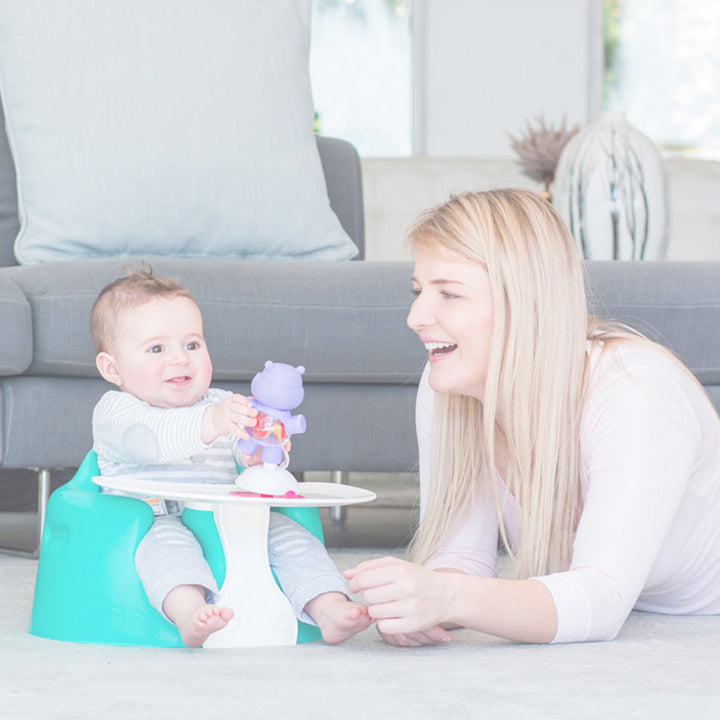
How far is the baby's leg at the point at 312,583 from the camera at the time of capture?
47.9 inches

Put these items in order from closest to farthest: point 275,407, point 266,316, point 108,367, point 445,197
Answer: point 275,407 → point 108,367 → point 266,316 → point 445,197

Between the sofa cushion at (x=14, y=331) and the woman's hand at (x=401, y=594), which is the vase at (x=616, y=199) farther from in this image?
the woman's hand at (x=401, y=594)

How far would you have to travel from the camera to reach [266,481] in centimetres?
126

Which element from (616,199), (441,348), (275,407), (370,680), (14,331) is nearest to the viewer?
(370,680)

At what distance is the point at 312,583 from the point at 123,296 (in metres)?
0.44

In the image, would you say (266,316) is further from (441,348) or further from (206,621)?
(206,621)

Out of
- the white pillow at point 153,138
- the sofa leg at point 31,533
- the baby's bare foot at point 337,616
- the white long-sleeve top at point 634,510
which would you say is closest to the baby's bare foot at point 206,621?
the baby's bare foot at point 337,616

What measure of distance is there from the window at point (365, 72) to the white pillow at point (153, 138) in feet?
9.82

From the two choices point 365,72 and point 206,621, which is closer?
point 206,621

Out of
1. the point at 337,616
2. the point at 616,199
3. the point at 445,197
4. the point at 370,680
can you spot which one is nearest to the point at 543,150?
the point at 616,199

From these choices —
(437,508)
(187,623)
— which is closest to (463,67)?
(437,508)

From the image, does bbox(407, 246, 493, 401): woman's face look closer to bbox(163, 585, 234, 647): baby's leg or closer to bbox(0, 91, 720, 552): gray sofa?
bbox(163, 585, 234, 647): baby's leg

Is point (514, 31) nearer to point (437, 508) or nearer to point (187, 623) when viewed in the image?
point (437, 508)

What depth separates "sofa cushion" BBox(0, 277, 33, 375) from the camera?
172cm
